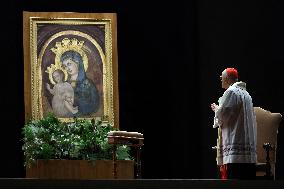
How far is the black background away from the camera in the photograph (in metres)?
10.5

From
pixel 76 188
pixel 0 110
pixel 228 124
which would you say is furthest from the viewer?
pixel 0 110

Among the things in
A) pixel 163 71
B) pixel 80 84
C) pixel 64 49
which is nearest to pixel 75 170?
pixel 80 84

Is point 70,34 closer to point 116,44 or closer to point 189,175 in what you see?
point 116,44

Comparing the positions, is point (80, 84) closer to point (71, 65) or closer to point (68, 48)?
point (71, 65)

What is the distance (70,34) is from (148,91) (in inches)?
51.4

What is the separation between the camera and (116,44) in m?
10.8

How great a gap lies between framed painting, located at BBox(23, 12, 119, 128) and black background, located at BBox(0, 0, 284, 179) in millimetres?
178

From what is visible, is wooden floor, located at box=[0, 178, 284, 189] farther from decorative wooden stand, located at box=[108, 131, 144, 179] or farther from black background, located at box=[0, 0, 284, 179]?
black background, located at box=[0, 0, 284, 179]

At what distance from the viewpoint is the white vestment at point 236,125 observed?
8.11 m

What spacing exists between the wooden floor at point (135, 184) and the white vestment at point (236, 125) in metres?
1.93

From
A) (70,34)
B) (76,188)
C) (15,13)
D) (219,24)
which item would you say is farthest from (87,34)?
(76,188)

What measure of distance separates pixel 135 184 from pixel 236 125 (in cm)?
239

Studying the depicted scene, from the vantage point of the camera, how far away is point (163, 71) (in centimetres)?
1105

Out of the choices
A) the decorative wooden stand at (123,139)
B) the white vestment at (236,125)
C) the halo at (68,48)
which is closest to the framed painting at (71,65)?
the halo at (68,48)
